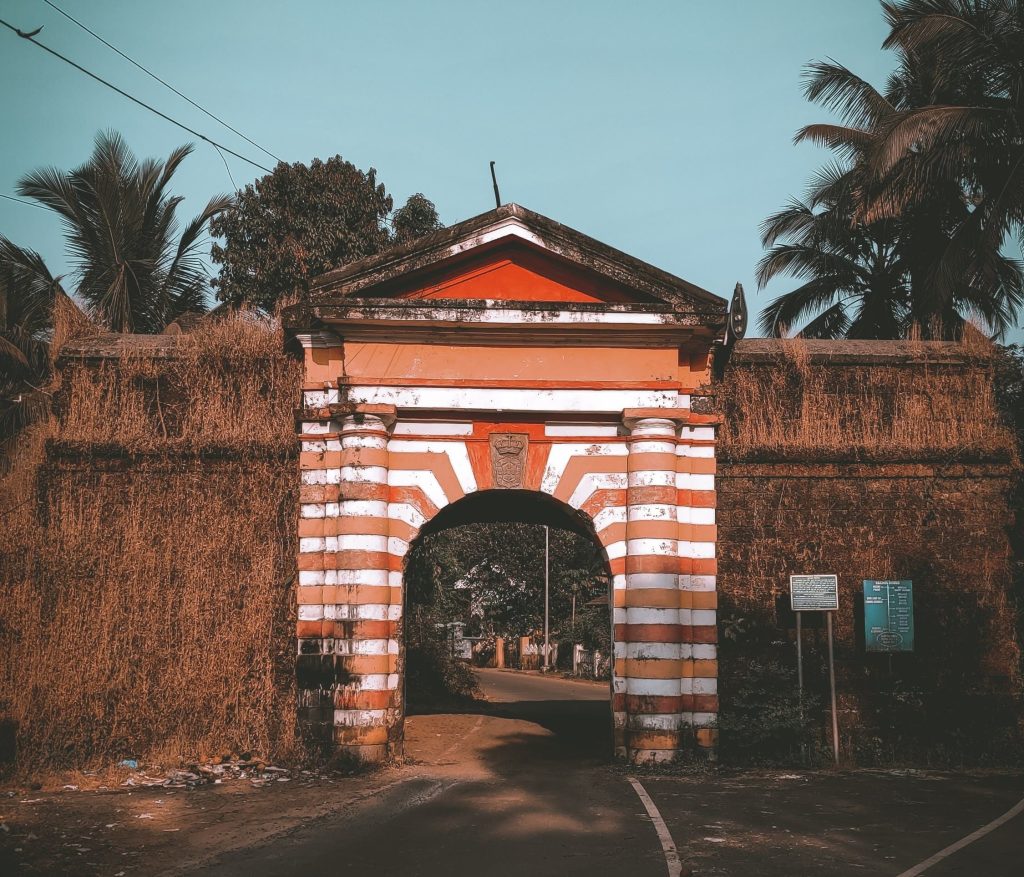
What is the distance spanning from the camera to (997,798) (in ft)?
35.8

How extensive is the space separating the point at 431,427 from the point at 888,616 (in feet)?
19.6

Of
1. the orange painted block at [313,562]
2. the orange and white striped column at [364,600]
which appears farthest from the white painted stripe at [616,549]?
the orange painted block at [313,562]

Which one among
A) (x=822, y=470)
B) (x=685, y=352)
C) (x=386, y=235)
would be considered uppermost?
(x=386, y=235)

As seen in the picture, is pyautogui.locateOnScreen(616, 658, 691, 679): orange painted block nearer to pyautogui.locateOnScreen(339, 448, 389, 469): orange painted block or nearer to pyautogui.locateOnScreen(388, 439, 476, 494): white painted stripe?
pyautogui.locateOnScreen(388, 439, 476, 494): white painted stripe

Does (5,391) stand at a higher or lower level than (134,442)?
higher

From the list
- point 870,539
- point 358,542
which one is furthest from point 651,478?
point 358,542

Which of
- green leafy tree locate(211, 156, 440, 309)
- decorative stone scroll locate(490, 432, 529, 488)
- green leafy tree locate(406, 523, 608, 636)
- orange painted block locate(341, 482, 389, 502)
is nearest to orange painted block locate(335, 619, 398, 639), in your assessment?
orange painted block locate(341, 482, 389, 502)

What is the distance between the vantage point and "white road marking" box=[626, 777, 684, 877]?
→ 7.88 meters

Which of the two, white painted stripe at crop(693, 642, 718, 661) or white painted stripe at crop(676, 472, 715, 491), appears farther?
white painted stripe at crop(676, 472, 715, 491)

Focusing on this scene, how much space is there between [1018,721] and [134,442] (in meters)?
11.3

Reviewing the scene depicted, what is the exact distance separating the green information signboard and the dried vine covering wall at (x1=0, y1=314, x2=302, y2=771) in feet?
22.8

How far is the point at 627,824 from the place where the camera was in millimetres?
9508

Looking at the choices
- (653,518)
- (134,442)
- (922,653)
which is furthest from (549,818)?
(134,442)

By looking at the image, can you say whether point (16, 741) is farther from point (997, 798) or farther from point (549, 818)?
point (997, 798)
